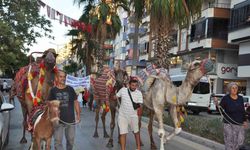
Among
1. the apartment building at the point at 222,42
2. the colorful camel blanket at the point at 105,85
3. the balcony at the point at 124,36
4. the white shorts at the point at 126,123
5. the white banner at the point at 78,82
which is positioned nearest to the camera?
the white shorts at the point at 126,123

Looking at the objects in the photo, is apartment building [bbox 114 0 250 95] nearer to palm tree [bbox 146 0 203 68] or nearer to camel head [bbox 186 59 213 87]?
palm tree [bbox 146 0 203 68]

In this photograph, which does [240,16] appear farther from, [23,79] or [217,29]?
[23,79]

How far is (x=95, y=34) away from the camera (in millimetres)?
37688

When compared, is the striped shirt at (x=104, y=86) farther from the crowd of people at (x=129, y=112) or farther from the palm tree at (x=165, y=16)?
the palm tree at (x=165, y=16)

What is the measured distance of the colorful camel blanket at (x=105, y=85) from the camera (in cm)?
1191

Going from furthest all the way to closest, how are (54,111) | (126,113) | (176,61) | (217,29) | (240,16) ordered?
(176,61)
(217,29)
(240,16)
(126,113)
(54,111)

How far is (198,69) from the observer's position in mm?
9328

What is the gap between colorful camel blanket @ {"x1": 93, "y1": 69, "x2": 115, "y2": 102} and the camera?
39.1 feet

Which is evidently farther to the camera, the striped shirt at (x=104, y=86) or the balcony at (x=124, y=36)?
the balcony at (x=124, y=36)

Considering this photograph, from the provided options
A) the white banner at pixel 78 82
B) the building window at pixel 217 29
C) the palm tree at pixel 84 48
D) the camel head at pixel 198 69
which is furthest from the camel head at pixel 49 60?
the building window at pixel 217 29

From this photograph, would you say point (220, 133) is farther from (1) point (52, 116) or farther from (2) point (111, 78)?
(1) point (52, 116)

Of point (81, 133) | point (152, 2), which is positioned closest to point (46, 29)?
point (152, 2)

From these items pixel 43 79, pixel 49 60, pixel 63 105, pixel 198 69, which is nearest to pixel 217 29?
pixel 198 69

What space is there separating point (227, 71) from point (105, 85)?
119 ft
